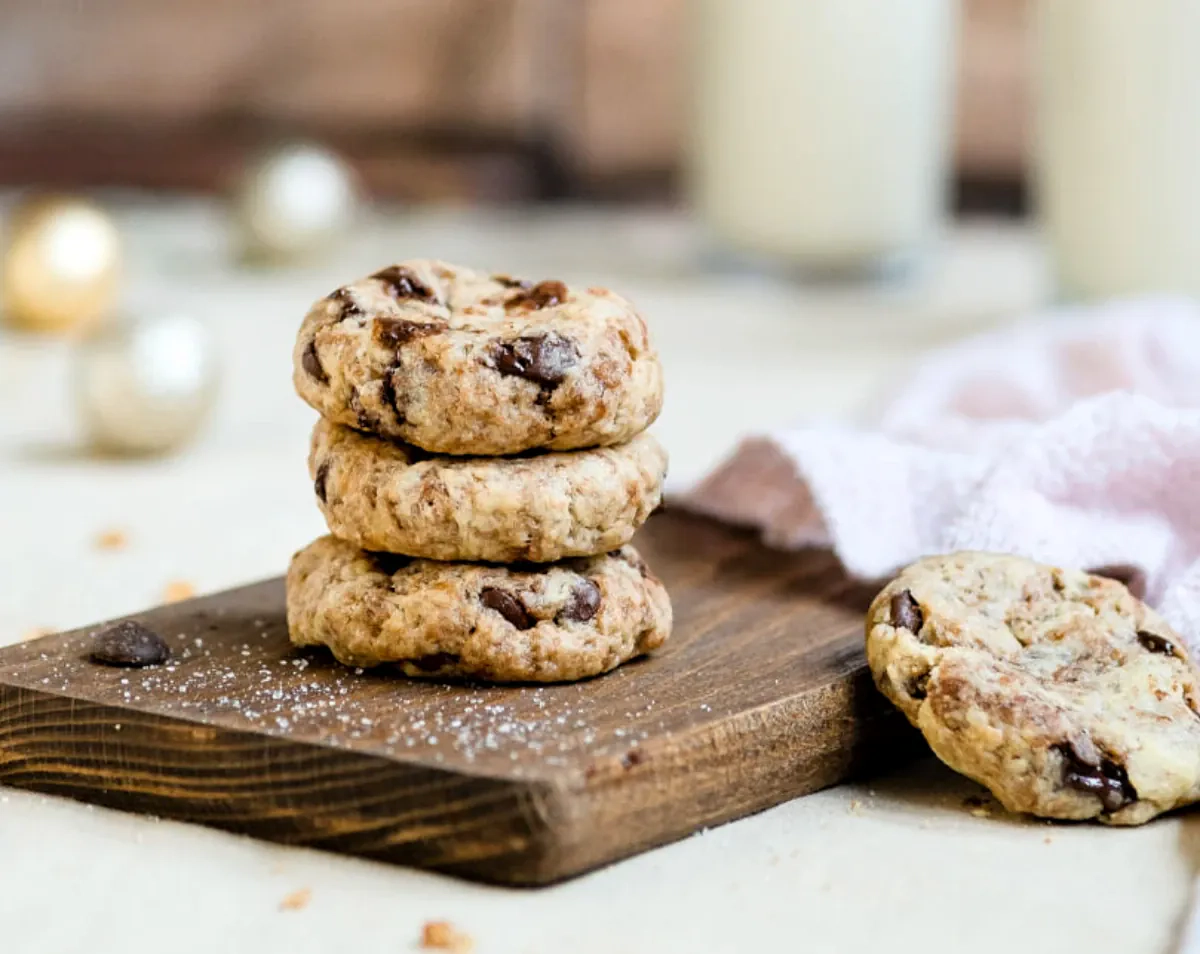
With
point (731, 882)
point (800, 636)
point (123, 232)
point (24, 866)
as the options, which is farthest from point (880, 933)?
point (123, 232)

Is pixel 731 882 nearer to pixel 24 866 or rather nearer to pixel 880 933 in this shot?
pixel 880 933

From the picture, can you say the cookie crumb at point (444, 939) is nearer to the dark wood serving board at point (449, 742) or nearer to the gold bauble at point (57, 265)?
the dark wood serving board at point (449, 742)

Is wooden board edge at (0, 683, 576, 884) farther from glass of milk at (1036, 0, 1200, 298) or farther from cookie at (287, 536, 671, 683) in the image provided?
glass of milk at (1036, 0, 1200, 298)

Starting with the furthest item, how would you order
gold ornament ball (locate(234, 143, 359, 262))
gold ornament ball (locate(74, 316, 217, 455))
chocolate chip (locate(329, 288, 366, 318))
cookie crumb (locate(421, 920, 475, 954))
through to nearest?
gold ornament ball (locate(234, 143, 359, 262)) < gold ornament ball (locate(74, 316, 217, 455)) < chocolate chip (locate(329, 288, 366, 318)) < cookie crumb (locate(421, 920, 475, 954))

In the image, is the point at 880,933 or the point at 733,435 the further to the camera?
the point at 733,435

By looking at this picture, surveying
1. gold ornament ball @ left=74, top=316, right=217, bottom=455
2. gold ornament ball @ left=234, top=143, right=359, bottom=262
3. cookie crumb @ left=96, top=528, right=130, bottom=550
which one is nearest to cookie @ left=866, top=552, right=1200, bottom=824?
cookie crumb @ left=96, top=528, right=130, bottom=550

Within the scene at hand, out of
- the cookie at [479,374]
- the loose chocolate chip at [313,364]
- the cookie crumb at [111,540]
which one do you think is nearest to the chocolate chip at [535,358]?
the cookie at [479,374]

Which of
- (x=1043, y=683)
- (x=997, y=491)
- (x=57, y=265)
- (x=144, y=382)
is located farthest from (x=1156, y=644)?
(x=57, y=265)
